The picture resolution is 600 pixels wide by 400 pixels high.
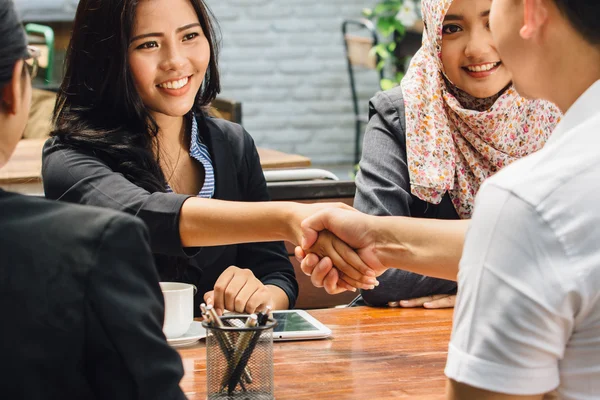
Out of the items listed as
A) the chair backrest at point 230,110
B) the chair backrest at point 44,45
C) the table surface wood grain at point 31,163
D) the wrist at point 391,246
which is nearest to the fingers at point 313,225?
the wrist at point 391,246

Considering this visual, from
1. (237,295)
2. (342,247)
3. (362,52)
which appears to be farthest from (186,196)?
(362,52)

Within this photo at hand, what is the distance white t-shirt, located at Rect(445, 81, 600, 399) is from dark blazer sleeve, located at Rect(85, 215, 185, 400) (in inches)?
12.3

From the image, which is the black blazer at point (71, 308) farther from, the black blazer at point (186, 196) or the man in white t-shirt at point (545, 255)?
the black blazer at point (186, 196)

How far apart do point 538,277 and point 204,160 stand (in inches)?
54.6

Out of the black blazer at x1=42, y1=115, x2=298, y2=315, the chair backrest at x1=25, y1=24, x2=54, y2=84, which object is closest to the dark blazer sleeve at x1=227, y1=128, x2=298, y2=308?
the black blazer at x1=42, y1=115, x2=298, y2=315

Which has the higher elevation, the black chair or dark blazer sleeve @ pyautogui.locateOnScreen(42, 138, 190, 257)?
dark blazer sleeve @ pyautogui.locateOnScreen(42, 138, 190, 257)

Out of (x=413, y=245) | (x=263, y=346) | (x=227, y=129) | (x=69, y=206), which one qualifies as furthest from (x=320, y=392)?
(x=227, y=129)

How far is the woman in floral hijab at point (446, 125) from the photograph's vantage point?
213cm

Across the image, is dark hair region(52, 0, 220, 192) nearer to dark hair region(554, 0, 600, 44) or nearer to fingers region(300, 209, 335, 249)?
fingers region(300, 209, 335, 249)

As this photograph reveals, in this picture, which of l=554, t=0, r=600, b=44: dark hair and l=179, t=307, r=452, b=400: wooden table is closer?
l=554, t=0, r=600, b=44: dark hair

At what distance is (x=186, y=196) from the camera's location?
182 centimetres

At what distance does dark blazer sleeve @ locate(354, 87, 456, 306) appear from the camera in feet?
6.28

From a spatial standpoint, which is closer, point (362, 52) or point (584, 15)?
point (584, 15)

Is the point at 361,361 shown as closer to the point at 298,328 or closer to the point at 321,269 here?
the point at 298,328
